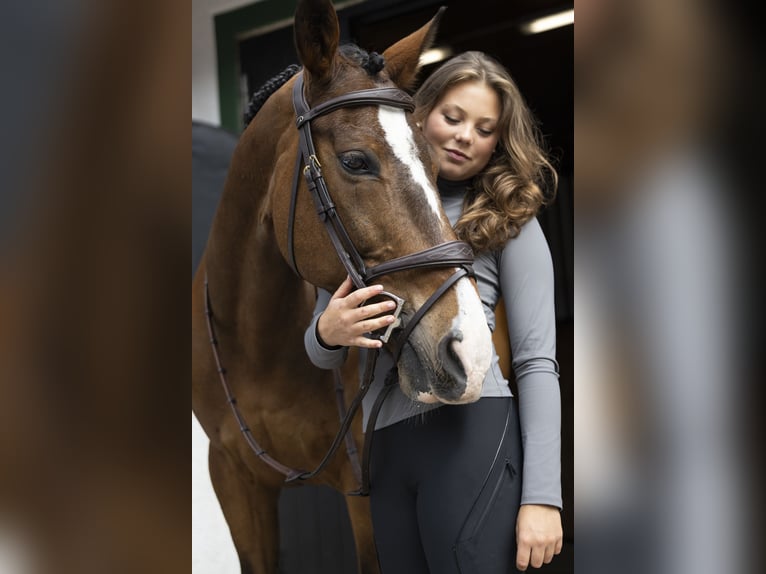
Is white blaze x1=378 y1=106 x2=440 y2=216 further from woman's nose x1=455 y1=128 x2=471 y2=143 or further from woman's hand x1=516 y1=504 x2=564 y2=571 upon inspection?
woman's hand x1=516 y1=504 x2=564 y2=571

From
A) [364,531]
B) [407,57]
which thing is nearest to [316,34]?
[407,57]

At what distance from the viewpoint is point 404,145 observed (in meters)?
1.07

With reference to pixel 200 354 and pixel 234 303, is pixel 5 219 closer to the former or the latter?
pixel 234 303

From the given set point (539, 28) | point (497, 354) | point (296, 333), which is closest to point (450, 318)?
point (497, 354)

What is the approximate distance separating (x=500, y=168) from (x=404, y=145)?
0.79 ft

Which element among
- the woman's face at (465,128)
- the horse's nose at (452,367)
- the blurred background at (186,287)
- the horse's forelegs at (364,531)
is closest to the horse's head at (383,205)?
the horse's nose at (452,367)

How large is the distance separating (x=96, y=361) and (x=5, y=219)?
0.25 ft

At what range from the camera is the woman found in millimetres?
1040

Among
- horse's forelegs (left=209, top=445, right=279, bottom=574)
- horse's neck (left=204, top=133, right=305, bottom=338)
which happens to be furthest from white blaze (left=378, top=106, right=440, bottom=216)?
horse's forelegs (left=209, top=445, right=279, bottom=574)

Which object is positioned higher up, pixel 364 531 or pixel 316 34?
pixel 316 34

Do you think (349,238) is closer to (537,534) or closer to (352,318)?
(352,318)

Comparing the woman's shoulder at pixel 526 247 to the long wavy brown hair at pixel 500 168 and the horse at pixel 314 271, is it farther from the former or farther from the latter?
the horse at pixel 314 271

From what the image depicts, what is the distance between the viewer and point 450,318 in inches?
38.0

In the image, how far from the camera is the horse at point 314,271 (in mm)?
999
